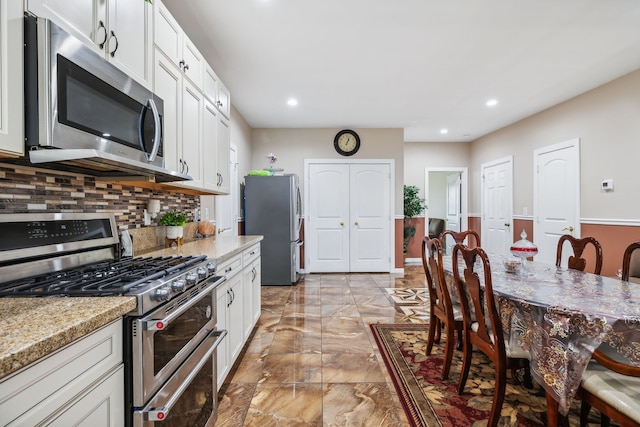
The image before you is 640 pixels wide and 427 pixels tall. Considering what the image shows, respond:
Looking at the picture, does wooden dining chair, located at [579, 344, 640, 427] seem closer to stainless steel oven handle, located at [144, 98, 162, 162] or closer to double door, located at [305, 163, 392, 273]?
stainless steel oven handle, located at [144, 98, 162, 162]

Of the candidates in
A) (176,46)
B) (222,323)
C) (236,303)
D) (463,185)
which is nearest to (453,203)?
(463,185)

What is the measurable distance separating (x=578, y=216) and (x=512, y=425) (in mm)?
3355

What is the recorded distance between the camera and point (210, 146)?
261 centimetres

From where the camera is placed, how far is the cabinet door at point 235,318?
210 cm

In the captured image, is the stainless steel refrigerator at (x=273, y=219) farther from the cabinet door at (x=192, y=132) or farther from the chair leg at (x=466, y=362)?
the chair leg at (x=466, y=362)

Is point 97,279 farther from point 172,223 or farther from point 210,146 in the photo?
point 210,146

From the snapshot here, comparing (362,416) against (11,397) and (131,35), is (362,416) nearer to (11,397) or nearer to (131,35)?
(11,397)

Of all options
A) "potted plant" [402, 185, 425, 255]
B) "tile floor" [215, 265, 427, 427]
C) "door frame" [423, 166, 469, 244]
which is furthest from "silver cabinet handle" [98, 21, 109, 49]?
"door frame" [423, 166, 469, 244]

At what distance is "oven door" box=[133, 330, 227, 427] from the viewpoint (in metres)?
1.05

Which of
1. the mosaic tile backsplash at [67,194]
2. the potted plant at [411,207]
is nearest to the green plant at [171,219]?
the mosaic tile backsplash at [67,194]

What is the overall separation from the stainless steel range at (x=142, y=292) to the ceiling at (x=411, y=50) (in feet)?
5.80

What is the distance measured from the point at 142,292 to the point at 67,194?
2.85 feet

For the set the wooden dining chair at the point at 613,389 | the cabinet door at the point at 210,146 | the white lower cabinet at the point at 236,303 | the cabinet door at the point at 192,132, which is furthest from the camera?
the cabinet door at the point at 210,146

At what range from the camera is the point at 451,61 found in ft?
10.0
